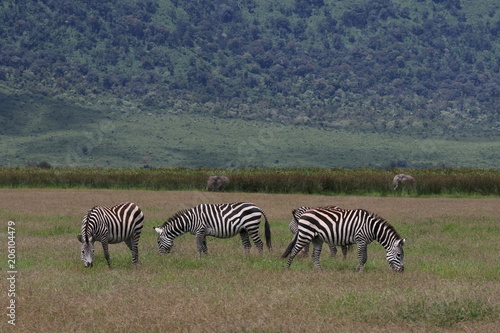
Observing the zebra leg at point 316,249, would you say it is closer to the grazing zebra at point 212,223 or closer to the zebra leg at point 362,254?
the zebra leg at point 362,254

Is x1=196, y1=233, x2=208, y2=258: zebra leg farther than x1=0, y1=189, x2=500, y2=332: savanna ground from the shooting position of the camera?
Yes

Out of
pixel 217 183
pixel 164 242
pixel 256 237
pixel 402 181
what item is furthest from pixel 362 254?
Result: pixel 217 183

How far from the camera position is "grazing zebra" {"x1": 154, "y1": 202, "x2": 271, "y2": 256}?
20766mm

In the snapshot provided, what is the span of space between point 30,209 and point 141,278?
2382 centimetres

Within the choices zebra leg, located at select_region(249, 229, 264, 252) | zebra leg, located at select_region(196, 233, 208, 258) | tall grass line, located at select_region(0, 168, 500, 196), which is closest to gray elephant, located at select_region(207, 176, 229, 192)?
tall grass line, located at select_region(0, 168, 500, 196)

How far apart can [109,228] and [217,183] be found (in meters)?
42.1

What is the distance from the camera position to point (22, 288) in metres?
15.5

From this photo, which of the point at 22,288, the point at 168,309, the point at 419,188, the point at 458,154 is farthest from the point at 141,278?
the point at 458,154

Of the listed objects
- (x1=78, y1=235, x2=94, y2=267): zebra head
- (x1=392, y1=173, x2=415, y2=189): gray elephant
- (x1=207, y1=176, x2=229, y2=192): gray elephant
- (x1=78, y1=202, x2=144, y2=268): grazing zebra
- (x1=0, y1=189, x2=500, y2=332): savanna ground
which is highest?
(x1=392, y1=173, x2=415, y2=189): gray elephant

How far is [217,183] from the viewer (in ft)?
199

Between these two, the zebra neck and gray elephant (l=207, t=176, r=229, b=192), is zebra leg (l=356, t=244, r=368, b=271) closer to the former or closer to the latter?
the zebra neck

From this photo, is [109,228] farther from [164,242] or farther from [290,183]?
[290,183]

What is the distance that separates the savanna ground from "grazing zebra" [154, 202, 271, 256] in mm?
596

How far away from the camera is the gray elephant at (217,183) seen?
60.1 metres
